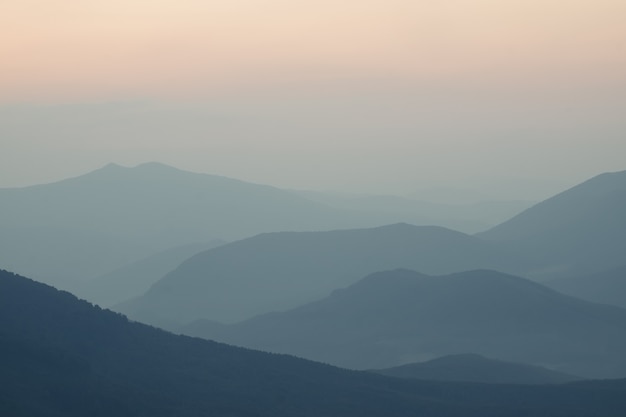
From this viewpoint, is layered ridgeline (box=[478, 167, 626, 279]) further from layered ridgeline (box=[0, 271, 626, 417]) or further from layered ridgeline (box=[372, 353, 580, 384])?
layered ridgeline (box=[0, 271, 626, 417])

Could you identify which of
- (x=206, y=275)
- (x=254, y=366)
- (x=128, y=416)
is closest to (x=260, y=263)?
(x=206, y=275)

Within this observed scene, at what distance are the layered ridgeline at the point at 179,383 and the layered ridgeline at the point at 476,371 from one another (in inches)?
384

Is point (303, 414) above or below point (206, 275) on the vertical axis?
below

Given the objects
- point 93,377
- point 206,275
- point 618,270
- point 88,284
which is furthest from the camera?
point 88,284

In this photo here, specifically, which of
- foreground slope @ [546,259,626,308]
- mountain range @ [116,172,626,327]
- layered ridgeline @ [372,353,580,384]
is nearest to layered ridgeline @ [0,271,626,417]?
layered ridgeline @ [372,353,580,384]

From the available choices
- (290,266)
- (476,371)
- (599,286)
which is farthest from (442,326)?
(290,266)

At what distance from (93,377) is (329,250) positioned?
109291mm

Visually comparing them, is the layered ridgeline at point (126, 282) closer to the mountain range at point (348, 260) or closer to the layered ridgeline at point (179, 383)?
the mountain range at point (348, 260)

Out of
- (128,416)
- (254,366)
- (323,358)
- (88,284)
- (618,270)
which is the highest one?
(88,284)

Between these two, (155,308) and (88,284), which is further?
(88,284)

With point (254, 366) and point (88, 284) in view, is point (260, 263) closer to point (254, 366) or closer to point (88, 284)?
point (88, 284)

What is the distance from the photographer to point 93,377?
4419cm

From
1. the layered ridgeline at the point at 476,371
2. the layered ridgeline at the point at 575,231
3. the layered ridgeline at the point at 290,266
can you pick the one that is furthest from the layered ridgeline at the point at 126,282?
the layered ridgeline at the point at 476,371

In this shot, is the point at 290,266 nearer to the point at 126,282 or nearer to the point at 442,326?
the point at 126,282
